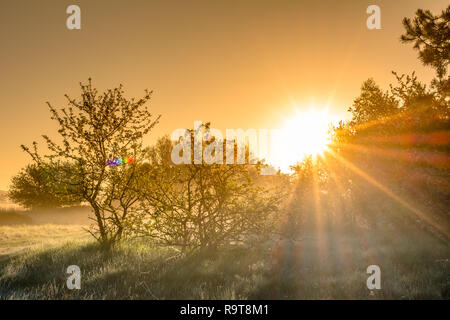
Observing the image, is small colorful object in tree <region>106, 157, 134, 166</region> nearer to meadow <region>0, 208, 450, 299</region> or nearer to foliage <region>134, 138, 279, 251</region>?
foliage <region>134, 138, 279, 251</region>

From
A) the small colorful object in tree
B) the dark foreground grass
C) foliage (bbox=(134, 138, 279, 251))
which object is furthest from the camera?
the small colorful object in tree

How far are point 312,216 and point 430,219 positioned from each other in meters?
6.56

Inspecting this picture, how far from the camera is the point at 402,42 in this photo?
43.7 feet

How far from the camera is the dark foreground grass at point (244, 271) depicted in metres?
6.46

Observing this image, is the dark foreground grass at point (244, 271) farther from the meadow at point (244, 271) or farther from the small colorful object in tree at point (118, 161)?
the small colorful object in tree at point (118, 161)

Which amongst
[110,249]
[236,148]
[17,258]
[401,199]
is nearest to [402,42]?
[401,199]

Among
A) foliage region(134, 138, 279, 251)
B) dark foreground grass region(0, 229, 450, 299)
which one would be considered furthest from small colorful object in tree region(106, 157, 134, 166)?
dark foreground grass region(0, 229, 450, 299)

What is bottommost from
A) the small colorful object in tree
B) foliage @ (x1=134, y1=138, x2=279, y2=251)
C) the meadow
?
the meadow

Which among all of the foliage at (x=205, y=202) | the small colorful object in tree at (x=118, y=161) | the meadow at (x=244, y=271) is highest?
the small colorful object in tree at (x=118, y=161)

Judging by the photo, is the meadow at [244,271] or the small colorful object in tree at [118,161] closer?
the meadow at [244,271]

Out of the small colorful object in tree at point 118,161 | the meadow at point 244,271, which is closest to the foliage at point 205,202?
the meadow at point 244,271

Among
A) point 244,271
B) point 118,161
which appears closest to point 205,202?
point 244,271

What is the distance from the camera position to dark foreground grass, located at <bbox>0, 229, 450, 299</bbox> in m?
6.46
